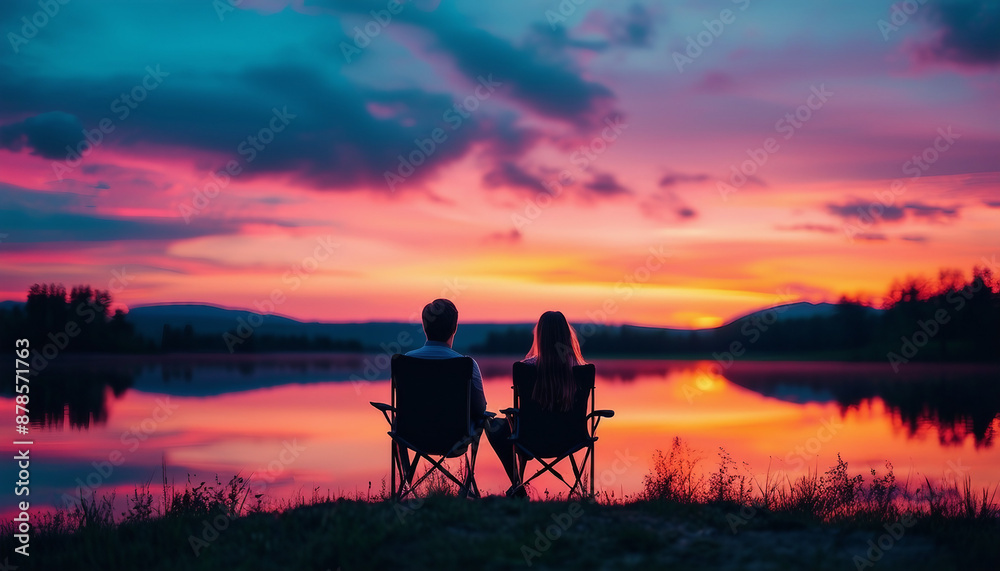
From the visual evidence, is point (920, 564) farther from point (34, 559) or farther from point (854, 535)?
point (34, 559)

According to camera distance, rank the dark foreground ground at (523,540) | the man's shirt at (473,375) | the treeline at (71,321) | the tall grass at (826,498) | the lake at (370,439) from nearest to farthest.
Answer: the dark foreground ground at (523,540) < the tall grass at (826,498) < the man's shirt at (473,375) < the lake at (370,439) < the treeline at (71,321)

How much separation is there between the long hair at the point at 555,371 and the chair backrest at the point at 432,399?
0.46 m

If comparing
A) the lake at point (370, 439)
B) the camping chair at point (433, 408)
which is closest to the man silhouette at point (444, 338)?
the camping chair at point (433, 408)

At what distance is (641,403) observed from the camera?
17.6m

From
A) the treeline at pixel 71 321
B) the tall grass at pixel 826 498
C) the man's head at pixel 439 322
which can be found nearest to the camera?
the tall grass at pixel 826 498

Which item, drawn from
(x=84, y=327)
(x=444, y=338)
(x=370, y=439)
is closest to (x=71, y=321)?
(x=84, y=327)

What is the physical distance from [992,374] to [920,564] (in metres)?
42.0

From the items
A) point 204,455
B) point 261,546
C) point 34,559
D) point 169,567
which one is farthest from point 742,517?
point 204,455

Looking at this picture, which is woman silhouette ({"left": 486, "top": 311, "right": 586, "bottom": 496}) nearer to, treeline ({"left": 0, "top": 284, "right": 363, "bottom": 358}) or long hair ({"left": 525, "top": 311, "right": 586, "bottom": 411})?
long hair ({"left": 525, "top": 311, "right": 586, "bottom": 411})

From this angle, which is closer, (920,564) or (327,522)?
(920,564)

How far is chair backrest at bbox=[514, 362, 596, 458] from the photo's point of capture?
4.40m

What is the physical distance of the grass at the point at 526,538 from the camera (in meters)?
2.86

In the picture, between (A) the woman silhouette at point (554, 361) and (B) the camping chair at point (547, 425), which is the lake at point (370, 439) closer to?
(B) the camping chair at point (547, 425)

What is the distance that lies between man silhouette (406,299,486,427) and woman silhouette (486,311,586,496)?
0.29 m
